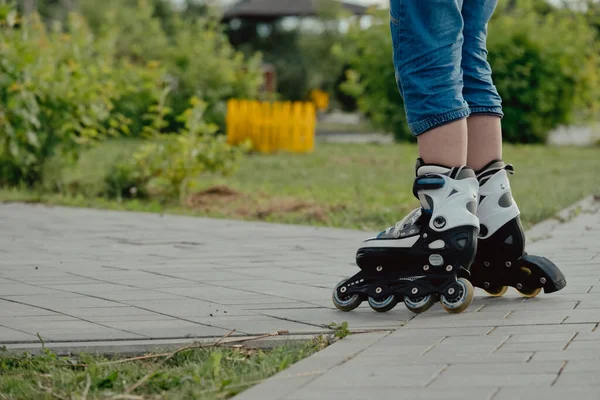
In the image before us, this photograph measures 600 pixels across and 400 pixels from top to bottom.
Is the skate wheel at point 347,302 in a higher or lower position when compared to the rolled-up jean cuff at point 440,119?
lower

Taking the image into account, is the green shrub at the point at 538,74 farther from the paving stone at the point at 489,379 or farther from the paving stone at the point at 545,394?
the paving stone at the point at 545,394

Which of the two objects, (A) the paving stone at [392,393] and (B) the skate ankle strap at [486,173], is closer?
(A) the paving stone at [392,393]

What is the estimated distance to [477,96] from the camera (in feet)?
12.1

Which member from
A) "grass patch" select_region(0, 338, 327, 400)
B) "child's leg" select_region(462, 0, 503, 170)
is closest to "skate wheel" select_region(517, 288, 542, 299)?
"child's leg" select_region(462, 0, 503, 170)

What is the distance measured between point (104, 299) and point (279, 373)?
1.35 metres

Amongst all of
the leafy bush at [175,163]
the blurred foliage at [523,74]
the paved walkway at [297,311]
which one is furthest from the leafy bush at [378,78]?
the paved walkway at [297,311]

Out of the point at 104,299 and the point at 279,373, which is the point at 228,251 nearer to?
the point at 104,299

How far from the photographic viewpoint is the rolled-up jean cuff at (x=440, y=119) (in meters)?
3.39

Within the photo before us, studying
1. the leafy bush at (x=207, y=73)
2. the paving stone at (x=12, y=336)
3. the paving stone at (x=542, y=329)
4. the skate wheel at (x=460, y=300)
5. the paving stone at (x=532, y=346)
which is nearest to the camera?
the paving stone at (x=532, y=346)

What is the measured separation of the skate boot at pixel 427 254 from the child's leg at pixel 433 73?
9 centimetres

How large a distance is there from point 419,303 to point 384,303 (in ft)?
0.40

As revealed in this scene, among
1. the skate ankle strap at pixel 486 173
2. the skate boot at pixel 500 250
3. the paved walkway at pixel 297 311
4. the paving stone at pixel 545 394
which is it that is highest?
the skate ankle strap at pixel 486 173

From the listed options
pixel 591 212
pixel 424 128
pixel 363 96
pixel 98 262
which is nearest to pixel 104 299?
pixel 98 262

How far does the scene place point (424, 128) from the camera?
3.42 metres
